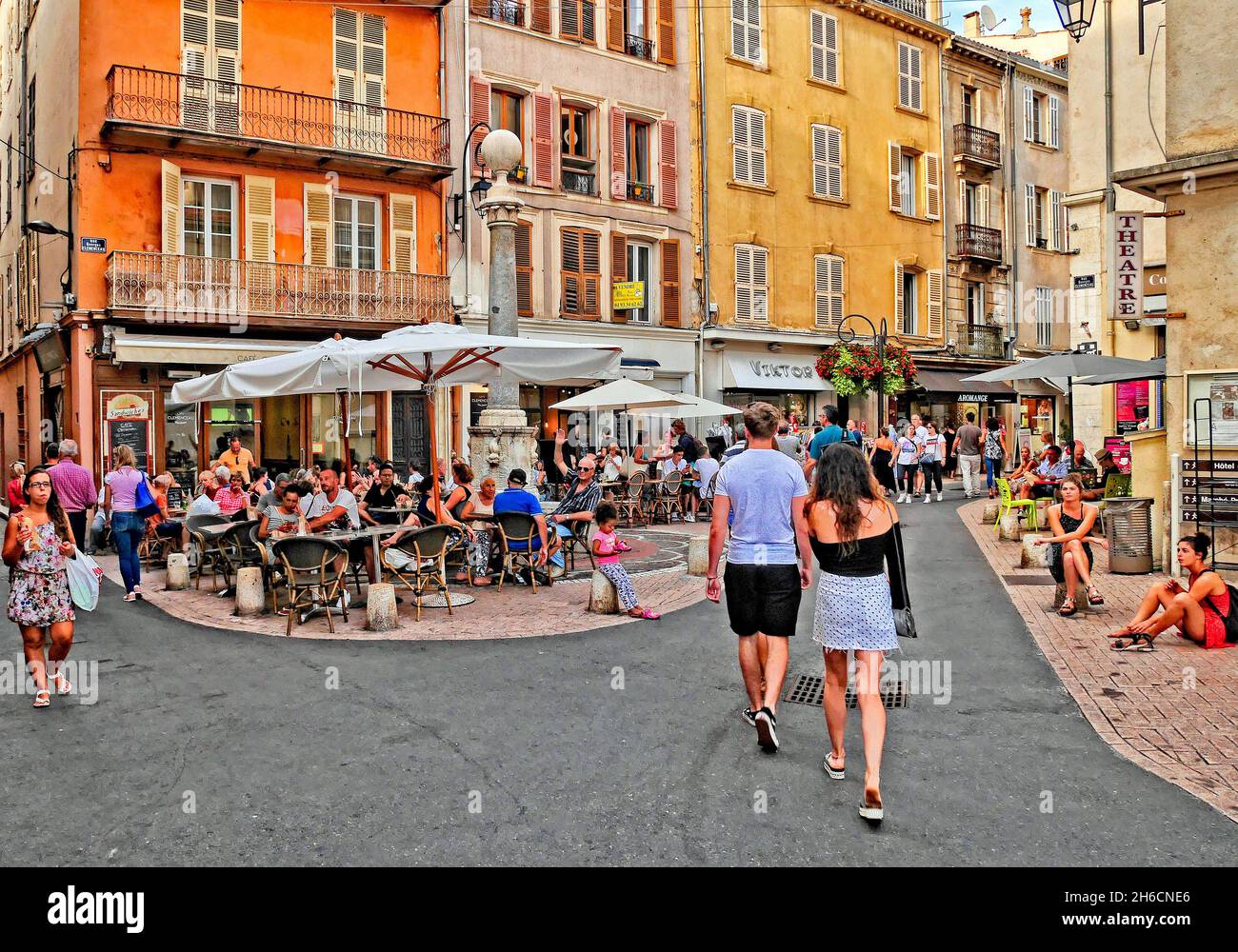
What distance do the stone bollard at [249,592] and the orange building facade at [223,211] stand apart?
34.5 feet

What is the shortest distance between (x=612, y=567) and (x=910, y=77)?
2716 centimetres

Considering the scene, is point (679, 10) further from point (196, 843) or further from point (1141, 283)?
point (196, 843)

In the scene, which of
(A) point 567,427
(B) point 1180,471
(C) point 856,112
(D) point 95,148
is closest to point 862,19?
(C) point 856,112

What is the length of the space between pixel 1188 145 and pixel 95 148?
57.3ft

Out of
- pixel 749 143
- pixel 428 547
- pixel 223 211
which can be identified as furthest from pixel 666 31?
pixel 428 547

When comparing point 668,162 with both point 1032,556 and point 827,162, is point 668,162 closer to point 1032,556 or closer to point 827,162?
point 827,162

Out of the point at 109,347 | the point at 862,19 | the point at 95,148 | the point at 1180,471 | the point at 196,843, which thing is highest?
the point at 862,19

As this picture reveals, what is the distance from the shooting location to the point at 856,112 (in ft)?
98.8

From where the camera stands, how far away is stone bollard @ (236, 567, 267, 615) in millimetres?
9742

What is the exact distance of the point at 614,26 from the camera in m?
25.4

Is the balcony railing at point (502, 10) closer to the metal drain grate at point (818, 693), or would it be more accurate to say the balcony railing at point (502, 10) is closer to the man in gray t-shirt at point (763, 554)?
the metal drain grate at point (818, 693)

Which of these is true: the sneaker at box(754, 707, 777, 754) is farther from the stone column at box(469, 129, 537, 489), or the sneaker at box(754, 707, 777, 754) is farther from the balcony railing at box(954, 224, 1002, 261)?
the balcony railing at box(954, 224, 1002, 261)

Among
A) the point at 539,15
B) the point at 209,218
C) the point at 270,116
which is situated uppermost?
the point at 539,15

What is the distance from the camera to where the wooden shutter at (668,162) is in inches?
1022
